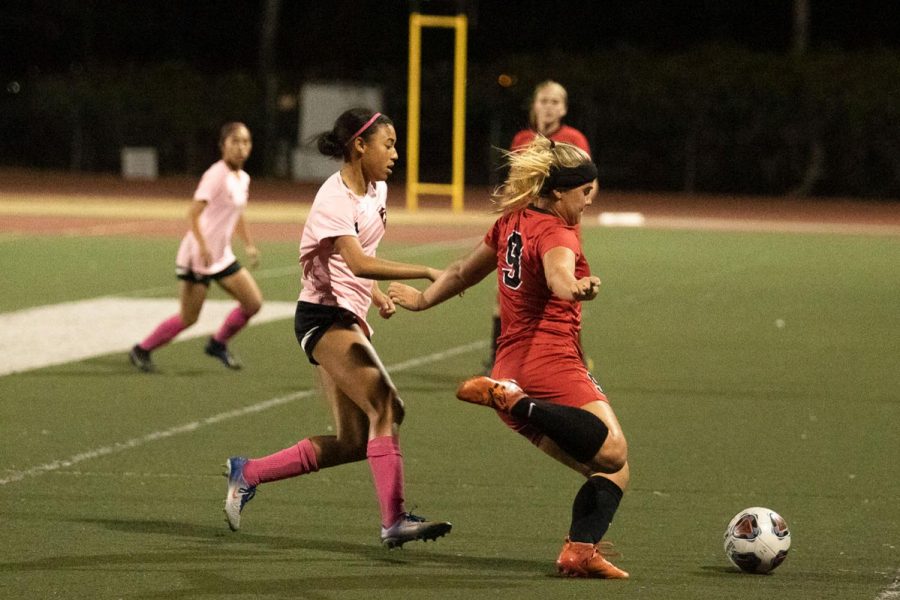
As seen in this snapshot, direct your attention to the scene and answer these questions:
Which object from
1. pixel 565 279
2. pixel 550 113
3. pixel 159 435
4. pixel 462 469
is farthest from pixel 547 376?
pixel 550 113

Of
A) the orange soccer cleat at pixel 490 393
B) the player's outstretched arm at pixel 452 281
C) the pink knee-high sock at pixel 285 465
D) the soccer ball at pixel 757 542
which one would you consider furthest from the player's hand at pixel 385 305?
the soccer ball at pixel 757 542

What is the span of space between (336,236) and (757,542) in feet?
7.04

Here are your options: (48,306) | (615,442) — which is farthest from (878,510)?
(48,306)

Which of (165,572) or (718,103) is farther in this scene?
(718,103)

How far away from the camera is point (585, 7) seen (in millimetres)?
54406

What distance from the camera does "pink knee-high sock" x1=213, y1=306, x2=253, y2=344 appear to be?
42.7 feet

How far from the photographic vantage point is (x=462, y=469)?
30.7ft

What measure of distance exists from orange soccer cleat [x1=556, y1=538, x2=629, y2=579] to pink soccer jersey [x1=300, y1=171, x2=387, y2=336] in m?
1.49

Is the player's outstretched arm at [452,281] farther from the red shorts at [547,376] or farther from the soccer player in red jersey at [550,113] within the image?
the soccer player in red jersey at [550,113]

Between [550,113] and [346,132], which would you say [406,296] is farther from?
[550,113]

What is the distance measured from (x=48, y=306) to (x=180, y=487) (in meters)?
8.83

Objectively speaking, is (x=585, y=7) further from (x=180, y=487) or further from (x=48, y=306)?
(x=180, y=487)

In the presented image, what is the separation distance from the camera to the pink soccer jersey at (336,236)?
7.32 metres

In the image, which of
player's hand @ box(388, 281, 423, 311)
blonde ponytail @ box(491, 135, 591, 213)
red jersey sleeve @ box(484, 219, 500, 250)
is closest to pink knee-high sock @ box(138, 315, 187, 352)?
player's hand @ box(388, 281, 423, 311)
